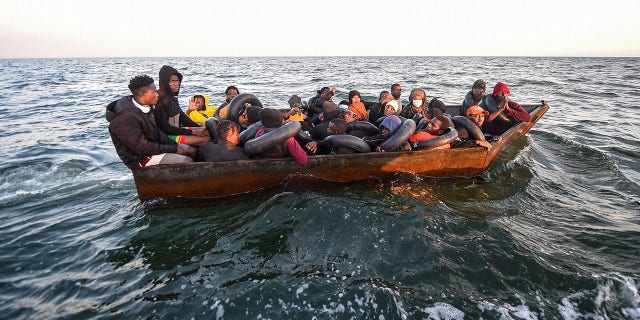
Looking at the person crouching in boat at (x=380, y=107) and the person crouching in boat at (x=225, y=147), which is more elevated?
the person crouching in boat at (x=380, y=107)

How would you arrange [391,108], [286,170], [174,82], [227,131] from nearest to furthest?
1. [227,131]
2. [286,170]
3. [174,82]
4. [391,108]

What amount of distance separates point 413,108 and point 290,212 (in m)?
4.22

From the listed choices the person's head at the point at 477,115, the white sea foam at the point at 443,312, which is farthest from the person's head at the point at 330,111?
the white sea foam at the point at 443,312

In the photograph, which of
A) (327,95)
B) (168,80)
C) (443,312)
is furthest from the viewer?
(327,95)

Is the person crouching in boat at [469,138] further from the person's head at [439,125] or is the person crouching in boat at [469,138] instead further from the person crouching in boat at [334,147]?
the person crouching in boat at [334,147]

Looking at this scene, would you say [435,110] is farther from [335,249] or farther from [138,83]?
[138,83]

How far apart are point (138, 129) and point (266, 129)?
2.04 metres

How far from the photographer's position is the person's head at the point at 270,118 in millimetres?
5961

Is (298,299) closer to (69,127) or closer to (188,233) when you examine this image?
(188,233)

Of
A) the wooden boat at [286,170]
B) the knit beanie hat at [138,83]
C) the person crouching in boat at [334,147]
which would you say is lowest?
the wooden boat at [286,170]

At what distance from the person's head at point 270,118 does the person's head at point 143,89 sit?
1766 millimetres

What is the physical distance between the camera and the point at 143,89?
17.4 ft

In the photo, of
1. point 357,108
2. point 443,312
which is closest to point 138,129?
point 357,108

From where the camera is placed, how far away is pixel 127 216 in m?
6.23
